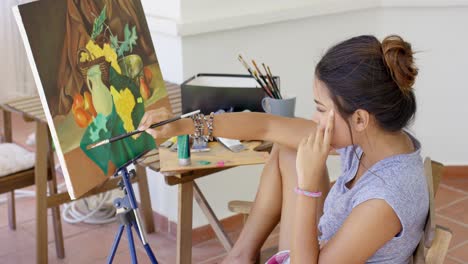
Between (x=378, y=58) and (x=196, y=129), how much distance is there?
1.78ft

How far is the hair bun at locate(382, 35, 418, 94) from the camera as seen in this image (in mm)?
1684

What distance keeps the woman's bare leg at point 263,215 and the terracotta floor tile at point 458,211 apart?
1552 mm

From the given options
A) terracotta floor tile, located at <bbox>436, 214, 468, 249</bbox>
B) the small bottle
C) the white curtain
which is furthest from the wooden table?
the white curtain

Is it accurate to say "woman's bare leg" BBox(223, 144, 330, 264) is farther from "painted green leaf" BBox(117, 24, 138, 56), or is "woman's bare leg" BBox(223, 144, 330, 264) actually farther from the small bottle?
"painted green leaf" BBox(117, 24, 138, 56)

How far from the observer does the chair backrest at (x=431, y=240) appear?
169cm

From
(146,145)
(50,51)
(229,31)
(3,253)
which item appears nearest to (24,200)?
(3,253)

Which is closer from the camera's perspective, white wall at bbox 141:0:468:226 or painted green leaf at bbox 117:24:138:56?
painted green leaf at bbox 117:24:138:56

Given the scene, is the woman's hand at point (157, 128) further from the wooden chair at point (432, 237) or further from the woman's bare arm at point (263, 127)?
the wooden chair at point (432, 237)

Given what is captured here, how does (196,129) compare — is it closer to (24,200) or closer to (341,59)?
(341,59)

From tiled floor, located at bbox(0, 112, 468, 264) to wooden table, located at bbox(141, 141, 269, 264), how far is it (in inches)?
22.8

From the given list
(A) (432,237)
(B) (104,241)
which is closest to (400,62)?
(A) (432,237)

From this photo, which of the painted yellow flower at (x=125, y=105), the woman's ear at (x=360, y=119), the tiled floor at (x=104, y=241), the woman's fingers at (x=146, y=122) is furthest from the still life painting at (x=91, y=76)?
the tiled floor at (x=104, y=241)

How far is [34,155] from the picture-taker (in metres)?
2.93

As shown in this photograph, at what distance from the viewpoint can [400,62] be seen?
1.69 meters
